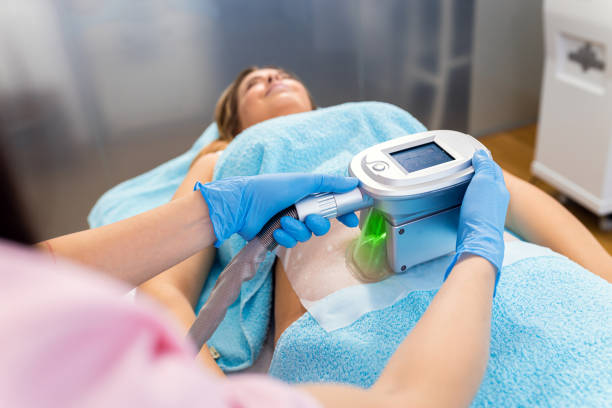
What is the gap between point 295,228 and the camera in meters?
0.95

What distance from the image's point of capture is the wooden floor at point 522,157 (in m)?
2.13

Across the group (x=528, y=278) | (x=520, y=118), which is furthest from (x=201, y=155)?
(x=520, y=118)

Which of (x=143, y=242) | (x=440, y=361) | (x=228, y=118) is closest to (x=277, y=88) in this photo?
(x=228, y=118)

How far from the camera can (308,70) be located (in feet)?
8.31

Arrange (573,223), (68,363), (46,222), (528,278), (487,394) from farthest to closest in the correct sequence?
(46,222) < (573,223) < (528,278) < (487,394) < (68,363)

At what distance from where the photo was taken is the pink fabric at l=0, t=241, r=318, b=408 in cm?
32

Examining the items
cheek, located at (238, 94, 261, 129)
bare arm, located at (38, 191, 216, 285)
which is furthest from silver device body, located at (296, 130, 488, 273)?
cheek, located at (238, 94, 261, 129)

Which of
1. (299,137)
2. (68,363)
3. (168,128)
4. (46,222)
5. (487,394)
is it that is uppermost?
(68,363)

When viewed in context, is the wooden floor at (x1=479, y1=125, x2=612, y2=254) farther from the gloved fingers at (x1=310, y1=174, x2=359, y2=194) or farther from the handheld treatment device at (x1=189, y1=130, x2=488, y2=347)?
the gloved fingers at (x1=310, y1=174, x2=359, y2=194)

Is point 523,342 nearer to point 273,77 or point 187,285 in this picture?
Answer: point 187,285

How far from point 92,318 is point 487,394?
0.63m

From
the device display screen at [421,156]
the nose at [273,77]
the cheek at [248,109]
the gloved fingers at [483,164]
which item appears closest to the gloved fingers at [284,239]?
the device display screen at [421,156]

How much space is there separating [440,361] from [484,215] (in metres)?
0.33

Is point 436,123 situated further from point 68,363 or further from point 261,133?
point 68,363
